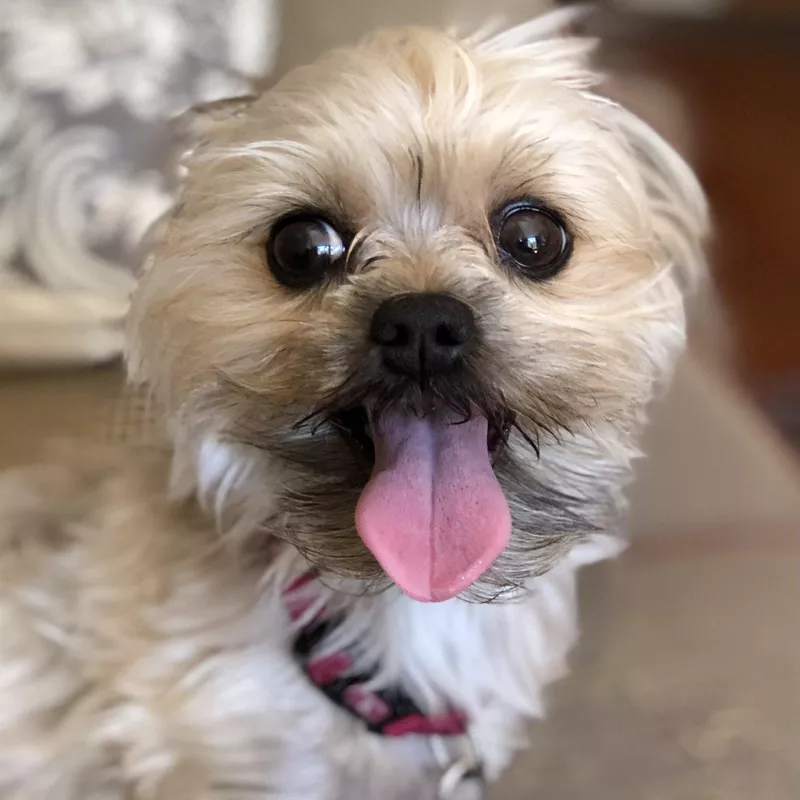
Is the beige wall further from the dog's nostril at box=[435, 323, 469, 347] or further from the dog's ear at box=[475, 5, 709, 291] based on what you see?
the dog's nostril at box=[435, 323, 469, 347]

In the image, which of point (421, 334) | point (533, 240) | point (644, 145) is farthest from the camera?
point (644, 145)

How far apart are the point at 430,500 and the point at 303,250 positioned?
0.20 metres

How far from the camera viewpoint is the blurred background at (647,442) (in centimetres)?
85

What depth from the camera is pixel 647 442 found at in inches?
44.8

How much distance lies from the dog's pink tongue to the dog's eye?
0.43 feet

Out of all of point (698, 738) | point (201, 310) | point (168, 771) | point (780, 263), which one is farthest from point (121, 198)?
point (780, 263)

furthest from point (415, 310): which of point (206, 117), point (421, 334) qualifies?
point (206, 117)

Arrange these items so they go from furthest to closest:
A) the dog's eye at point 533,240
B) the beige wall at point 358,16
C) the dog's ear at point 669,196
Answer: the beige wall at point 358,16 < the dog's ear at point 669,196 < the dog's eye at point 533,240

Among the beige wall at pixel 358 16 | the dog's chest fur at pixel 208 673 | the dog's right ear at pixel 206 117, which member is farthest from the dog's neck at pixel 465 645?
the beige wall at pixel 358 16

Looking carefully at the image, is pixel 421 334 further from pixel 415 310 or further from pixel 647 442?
pixel 647 442

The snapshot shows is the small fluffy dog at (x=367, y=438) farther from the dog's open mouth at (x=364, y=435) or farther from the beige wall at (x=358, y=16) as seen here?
the beige wall at (x=358, y=16)

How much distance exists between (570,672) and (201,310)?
482 mm

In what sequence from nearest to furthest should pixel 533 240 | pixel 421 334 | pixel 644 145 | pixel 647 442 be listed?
pixel 421 334 < pixel 533 240 < pixel 644 145 < pixel 647 442

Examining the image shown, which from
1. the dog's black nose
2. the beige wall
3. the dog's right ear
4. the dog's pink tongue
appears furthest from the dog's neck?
the beige wall
